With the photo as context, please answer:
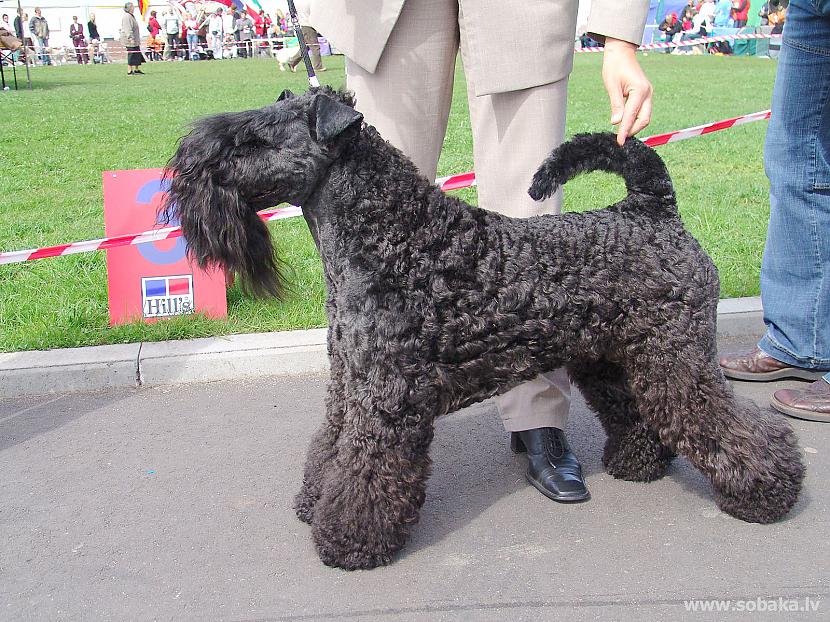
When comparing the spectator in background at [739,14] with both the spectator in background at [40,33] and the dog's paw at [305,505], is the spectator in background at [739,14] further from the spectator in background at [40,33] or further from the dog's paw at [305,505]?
the dog's paw at [305,505]

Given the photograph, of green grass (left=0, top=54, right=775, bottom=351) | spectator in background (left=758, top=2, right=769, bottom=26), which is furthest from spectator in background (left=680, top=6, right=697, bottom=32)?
green grass (left=0, top=54, right=775, bottom=351)

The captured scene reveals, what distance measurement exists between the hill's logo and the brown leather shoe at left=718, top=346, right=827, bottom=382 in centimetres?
307

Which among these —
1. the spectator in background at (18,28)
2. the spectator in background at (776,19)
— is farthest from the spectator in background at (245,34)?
the spectator in background at (776,19)

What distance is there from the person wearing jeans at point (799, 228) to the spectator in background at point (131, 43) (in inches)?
902

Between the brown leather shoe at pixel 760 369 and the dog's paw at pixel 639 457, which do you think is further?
the brown leather shoe at pixel 760 369

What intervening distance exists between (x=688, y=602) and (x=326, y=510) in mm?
1203

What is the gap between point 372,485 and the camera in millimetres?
2482

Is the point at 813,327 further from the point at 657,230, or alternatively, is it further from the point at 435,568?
A: the point at 435,568

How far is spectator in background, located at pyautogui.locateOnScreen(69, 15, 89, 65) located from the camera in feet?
110

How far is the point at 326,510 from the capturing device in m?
Answer: 2.56

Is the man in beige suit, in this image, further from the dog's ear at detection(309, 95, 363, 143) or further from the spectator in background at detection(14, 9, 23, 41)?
the spectator in background at detection(14, 9, 23, 41)

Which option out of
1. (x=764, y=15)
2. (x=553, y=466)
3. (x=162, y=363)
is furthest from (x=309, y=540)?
(x=764, y=15)

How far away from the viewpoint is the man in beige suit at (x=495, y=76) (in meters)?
2.66

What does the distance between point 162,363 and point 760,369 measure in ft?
10.6
